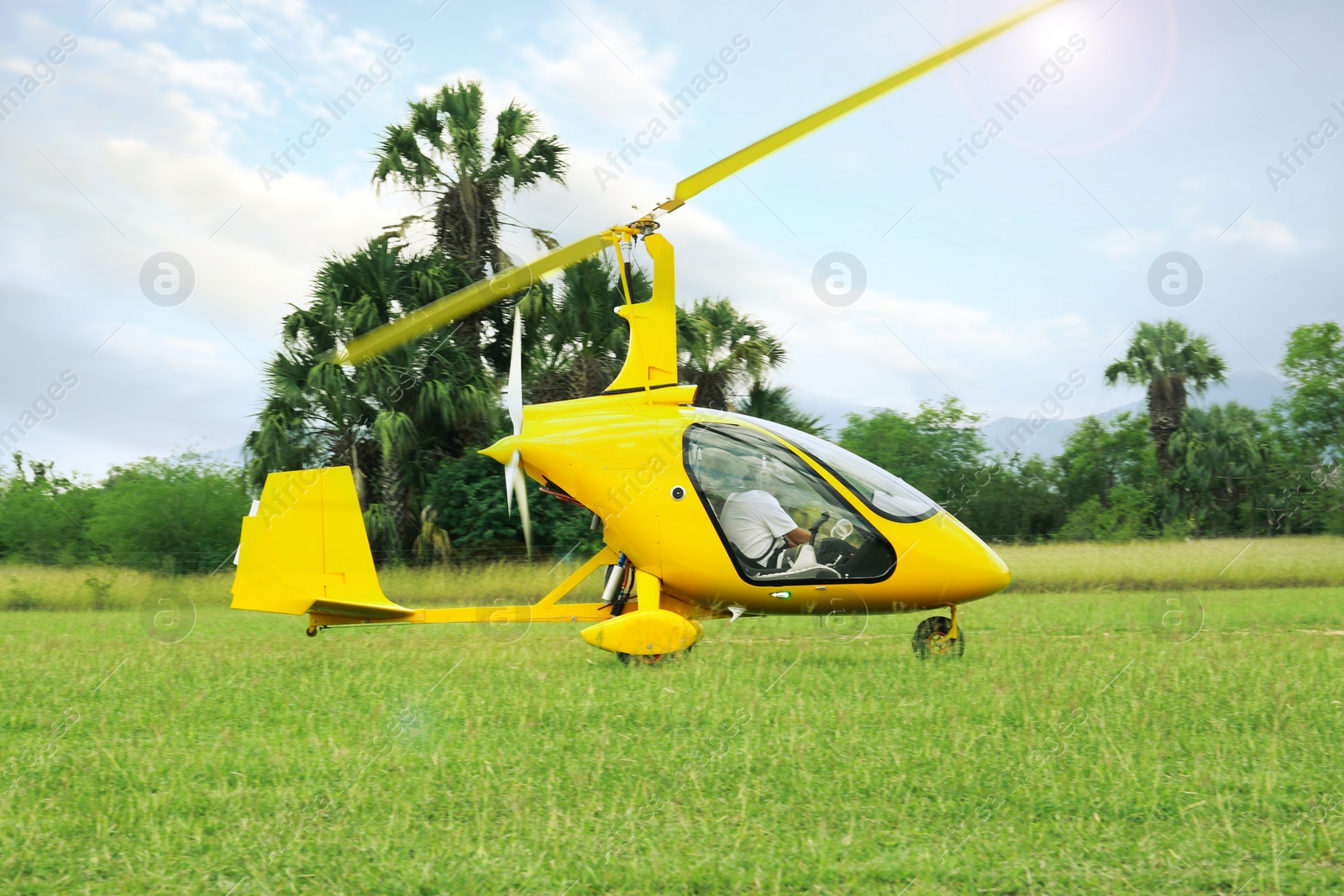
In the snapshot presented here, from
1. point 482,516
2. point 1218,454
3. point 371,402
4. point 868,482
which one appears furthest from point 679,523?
point 1218,454

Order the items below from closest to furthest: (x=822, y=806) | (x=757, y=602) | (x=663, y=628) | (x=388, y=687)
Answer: (x=822, y=806), (x=388, y=687), (x=663, y=628), (x=757, y=602)

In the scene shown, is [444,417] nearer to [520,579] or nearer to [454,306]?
[520,579]

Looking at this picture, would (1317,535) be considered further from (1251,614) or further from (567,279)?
(567,279)

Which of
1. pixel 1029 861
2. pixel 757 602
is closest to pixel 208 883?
pixel 1029 861

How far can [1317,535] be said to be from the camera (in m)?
18.3

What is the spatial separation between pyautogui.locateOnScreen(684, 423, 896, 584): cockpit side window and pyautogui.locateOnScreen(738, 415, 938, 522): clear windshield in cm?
14

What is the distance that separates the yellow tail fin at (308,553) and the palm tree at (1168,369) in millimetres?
32046

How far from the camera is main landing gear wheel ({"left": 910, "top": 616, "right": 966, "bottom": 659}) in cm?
743

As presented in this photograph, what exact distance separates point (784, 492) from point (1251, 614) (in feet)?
22.7

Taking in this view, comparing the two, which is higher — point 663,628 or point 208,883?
point 663,628

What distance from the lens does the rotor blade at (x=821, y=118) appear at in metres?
5.82

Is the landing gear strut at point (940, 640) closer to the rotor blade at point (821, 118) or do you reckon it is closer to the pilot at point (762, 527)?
the pilot at point (762, 527)

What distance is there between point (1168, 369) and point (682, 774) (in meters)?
35.0

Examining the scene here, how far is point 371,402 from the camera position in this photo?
1573 centimetres
